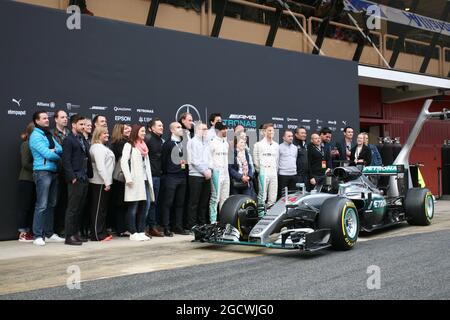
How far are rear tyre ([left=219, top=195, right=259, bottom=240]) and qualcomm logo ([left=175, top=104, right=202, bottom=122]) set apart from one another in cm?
328

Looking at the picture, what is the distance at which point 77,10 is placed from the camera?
29.8 ft

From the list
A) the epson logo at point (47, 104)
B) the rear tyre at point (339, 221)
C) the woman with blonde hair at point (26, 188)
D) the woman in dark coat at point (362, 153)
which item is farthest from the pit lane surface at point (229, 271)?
the woman in dark coat at point (362, 153)

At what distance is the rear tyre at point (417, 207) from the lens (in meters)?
8.98

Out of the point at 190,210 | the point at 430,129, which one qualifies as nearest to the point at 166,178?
the point at 190,210

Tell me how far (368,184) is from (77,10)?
578 cm

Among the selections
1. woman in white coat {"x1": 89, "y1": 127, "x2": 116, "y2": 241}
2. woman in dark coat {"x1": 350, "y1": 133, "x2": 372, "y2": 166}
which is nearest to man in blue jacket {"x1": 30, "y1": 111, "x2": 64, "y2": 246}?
woman in white coat {"x1": 89, "y1": 127, "x2": 116, "y2": 241}

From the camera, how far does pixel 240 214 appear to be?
23.3 ft

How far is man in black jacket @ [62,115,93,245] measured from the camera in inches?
293

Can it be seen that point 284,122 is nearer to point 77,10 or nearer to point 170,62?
point 170,62

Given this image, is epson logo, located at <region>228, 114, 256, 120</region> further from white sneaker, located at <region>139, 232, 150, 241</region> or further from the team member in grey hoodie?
white sneaker, located at <region>139, 232, 150, 241</region>

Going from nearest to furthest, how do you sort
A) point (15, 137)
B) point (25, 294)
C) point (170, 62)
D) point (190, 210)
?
point (25, 294)
point (15, 137)
point (190, 210)
point (170, 62)

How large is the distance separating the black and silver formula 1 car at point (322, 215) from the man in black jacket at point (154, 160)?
1760mm
